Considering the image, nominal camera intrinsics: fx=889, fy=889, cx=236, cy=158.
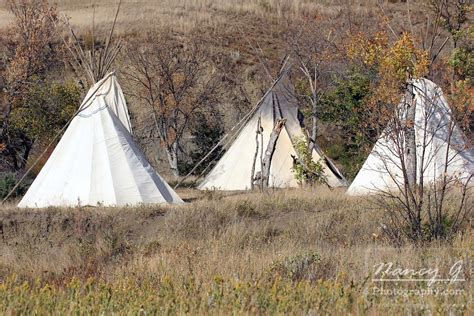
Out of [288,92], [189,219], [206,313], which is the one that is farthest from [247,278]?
[288,92]

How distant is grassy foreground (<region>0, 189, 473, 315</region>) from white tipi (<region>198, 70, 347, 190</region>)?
3.82 meters

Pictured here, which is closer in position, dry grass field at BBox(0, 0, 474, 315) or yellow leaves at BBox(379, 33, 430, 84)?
dry grass field at BBox(0, 0, 474, 315)

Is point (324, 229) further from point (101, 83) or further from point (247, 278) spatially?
point (101, 83)

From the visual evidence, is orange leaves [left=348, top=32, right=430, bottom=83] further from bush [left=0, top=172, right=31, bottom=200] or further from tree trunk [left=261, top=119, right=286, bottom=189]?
bush [left=0, top=172, right=31, bottom=200]

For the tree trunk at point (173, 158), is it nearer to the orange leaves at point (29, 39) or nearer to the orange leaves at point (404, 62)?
the orange leaves at point (29, 39)

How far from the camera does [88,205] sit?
18.0 meters

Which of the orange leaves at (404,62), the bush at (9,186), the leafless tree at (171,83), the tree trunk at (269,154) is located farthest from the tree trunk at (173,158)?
the orange leaves at (404,62)

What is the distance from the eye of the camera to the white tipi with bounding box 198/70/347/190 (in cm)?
2481

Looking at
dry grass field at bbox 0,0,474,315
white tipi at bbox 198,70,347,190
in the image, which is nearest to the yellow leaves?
dry grass field at bbox 0,0,474,315

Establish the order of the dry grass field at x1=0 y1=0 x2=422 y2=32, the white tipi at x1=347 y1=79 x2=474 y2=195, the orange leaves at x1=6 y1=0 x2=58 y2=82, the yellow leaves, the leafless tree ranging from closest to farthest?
the yellow leaves
the white tipi at x1=347 y1=79 x2=474 y2=195
the orange leaves at x1=6 y1=0 x2=58 y2=82
the leafless tree
the dry grass field at x1=0 y1=0 x2=422 y2=32

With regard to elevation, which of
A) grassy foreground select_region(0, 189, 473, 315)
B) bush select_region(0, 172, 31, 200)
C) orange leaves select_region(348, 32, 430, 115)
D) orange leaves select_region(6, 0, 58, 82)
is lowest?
grassy foreground select_region(0, 189, 473, 315)

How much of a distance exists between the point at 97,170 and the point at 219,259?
7.99m

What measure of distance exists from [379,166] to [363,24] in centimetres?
1870

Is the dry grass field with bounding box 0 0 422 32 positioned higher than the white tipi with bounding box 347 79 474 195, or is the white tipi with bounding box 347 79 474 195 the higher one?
the dry grass field with bounding box 0 0 422 32
